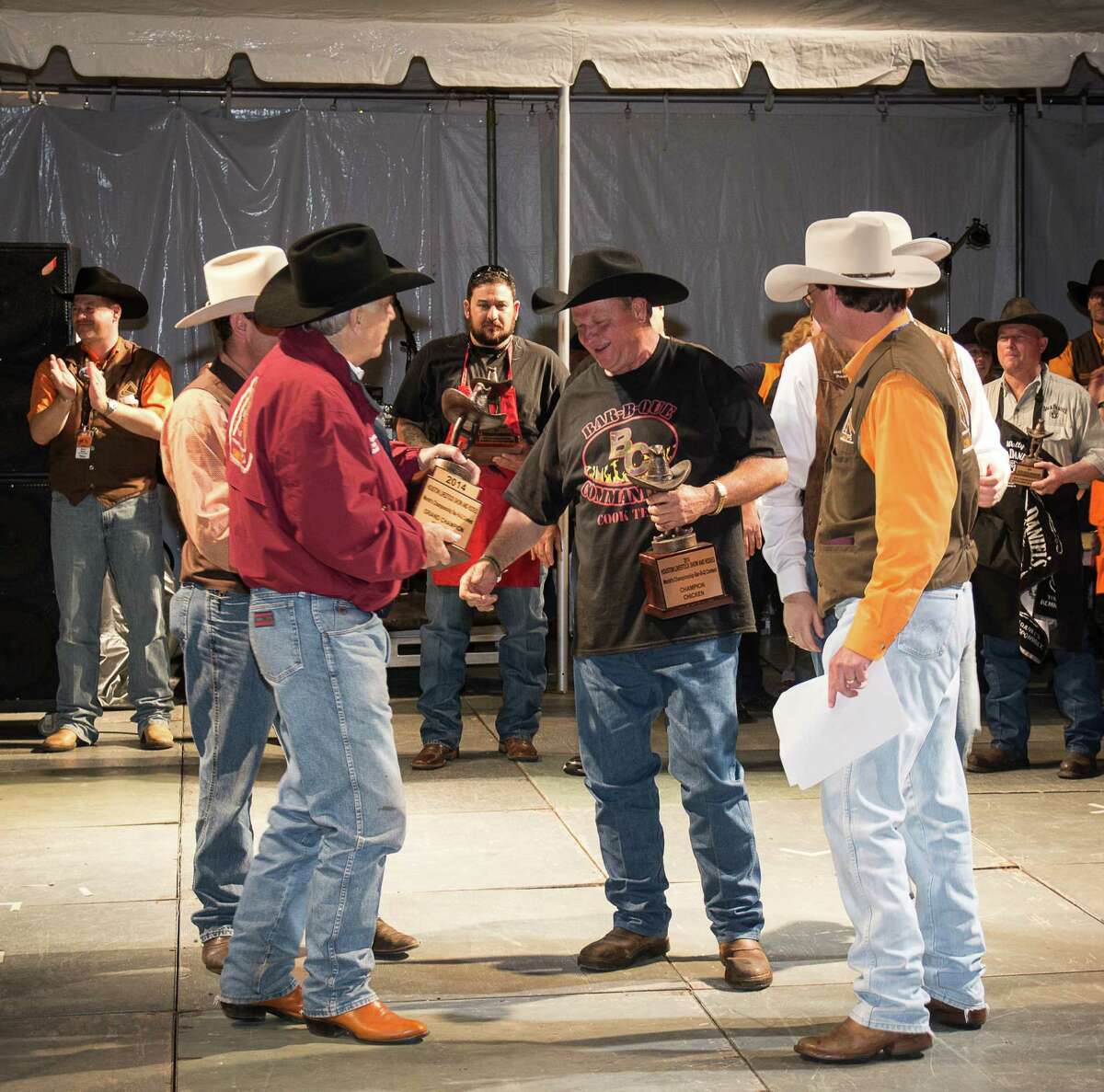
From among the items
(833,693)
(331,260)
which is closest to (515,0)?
(331,260)

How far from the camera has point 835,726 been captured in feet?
12.1

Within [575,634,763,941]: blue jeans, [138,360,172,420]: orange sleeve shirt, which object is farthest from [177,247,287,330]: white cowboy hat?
[138,360,172,420]: orange sleeve shirt

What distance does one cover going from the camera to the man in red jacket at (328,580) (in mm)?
3660

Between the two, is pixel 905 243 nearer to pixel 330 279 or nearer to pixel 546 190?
pixel 330 279

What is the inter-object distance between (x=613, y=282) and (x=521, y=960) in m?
1.94

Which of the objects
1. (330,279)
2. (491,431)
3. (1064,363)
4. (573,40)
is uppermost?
(573,40)

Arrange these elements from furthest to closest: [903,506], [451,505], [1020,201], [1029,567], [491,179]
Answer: [1020,201]
[491,179]
[1029,567]
[451,505]
[903,506]

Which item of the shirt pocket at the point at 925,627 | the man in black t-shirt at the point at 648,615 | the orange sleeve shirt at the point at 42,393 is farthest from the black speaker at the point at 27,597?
the shirt pocket at the point at 925,627

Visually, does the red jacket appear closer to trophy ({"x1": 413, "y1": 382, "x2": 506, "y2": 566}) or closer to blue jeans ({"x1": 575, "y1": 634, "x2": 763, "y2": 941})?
trophy ({"x1": 413, "y1": 382, "x2": 506, "y2": 566})

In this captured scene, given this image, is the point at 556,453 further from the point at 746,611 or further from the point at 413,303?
the point at 413,303

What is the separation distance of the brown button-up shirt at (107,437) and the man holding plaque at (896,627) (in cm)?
453

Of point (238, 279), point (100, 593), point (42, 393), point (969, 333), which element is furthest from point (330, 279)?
point (969, 333)

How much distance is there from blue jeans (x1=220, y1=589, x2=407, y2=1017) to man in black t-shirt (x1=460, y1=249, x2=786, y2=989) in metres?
0.81

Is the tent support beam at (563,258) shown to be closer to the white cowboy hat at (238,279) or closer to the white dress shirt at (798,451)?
the white dress shirt at (798,451)
